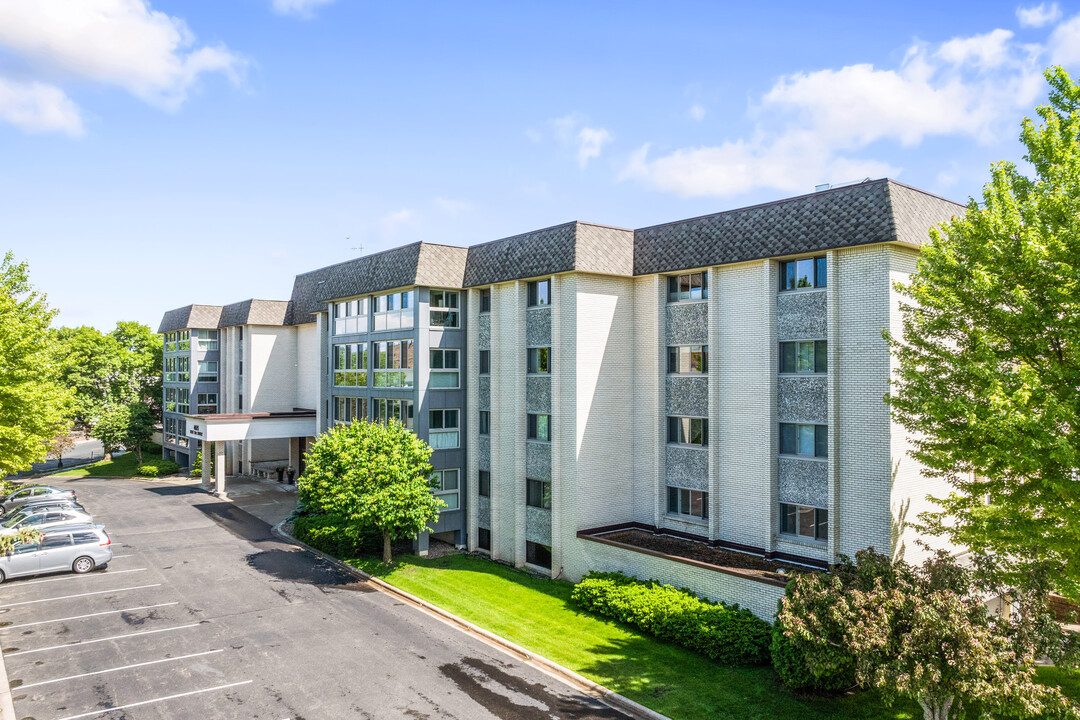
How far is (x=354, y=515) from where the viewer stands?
2584 cm

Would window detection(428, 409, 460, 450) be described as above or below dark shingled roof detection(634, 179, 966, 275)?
below

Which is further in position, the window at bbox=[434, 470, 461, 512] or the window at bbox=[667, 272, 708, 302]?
the window at bbox=[434, 470, 461, 512]

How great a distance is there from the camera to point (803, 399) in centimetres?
2152

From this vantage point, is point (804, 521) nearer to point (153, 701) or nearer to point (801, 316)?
point (801, 316)

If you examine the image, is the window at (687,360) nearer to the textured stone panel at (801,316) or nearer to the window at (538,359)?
the textured stone panel at (801,316)

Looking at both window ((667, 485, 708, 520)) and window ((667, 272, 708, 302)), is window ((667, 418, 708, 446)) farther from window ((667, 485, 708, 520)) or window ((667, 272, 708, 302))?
window ((667, 272, 708, 302))

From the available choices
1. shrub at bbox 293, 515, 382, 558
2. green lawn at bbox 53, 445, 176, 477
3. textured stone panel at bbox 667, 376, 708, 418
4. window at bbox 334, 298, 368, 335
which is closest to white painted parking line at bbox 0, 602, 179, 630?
shrub at bbox 293, 515, 382, 558

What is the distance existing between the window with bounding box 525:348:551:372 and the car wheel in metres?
19.3

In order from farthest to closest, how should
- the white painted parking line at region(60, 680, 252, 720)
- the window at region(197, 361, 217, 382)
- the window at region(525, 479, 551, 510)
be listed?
the window at region(197, 361, 217, 382) < the window at region(525, 479, 551, 510) < the white painted parking line at region(60, 680, 252, 720)

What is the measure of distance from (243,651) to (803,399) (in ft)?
61.9

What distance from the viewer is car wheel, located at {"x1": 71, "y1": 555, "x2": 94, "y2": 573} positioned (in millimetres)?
26344

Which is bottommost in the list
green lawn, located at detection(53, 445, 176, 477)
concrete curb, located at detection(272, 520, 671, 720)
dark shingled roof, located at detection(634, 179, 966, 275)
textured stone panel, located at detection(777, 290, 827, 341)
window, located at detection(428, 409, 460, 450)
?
concrete curb, located at detection(272, 520, 671, 720)

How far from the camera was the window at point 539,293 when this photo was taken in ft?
90.3

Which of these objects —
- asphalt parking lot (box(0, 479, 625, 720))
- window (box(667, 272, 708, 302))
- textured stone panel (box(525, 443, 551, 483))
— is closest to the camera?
asphalt parking lot (box(0, 479, 625, 720))
